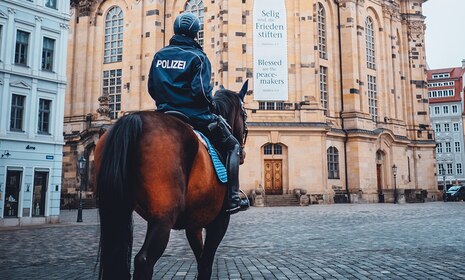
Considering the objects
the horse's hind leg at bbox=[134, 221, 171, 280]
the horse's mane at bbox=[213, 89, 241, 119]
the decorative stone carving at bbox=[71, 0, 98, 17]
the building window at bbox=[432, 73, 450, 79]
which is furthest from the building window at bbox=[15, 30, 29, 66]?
the building window at bbox=[432, 73, 450, 79]

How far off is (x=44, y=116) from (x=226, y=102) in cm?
1924

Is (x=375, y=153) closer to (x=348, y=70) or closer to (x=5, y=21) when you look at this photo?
(x=348, y=70)

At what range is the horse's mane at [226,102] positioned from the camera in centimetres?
534

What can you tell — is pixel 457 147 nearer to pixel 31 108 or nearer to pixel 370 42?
pixel 370 42

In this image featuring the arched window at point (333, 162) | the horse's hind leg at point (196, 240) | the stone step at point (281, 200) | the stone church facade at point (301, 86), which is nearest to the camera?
the horse's hind leg at point (196, 240)

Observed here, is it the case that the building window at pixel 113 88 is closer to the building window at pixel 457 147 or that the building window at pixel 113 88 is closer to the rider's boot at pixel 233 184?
the rider's boot at pixel 233 184

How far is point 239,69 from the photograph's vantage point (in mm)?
36031

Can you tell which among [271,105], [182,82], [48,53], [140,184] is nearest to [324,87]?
[271,105]

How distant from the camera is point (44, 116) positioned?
73.5 feet

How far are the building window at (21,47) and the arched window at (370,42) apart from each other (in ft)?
109

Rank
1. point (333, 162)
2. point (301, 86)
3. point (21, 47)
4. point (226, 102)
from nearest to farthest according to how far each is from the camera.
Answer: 1. point (226, 102)
2. point (21, 47)
3. point (301, 86)
4. point (333, 162)

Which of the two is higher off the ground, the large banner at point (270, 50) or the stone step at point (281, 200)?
the large banner at point (270, 50)

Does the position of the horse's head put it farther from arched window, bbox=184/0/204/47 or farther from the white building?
arched window, bbox=184/0/204/47

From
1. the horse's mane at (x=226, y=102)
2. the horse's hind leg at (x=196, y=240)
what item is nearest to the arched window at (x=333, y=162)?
the horse's mane at (x=226, y=102)
